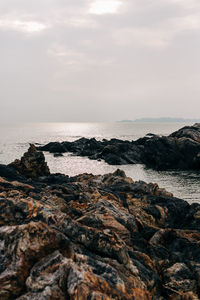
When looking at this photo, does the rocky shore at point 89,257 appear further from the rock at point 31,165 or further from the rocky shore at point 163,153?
the rocky shore at point 163,153

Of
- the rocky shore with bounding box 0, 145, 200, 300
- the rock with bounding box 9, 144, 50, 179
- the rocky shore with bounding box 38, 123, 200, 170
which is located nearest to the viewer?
the rocky shore with bounding box 0, 145, 200, 300

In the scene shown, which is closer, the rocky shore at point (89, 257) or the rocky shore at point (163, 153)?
the rocky shore at point (89, 257)

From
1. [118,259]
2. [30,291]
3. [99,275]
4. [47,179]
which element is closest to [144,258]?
[118,259]

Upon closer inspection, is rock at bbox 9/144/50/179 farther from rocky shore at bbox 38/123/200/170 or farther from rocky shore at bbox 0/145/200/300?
rocky shore at bbox 38/123/200/170

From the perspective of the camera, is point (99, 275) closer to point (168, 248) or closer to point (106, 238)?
point (106, 238)

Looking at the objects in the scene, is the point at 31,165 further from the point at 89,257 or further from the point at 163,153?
the point at 163,153

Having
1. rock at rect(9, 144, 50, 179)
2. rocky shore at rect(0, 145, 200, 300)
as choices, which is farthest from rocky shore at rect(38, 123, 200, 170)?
rocky shore at rect(0, 145, 200, 300)

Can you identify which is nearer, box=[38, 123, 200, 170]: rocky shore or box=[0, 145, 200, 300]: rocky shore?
box=[0, 145, 200, 300]: rocky shore

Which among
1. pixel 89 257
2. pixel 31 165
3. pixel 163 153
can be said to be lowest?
pixel 163 153

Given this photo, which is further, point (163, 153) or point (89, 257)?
point (163, 153)

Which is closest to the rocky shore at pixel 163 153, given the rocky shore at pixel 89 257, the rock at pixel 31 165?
the rock at pixel 31 165

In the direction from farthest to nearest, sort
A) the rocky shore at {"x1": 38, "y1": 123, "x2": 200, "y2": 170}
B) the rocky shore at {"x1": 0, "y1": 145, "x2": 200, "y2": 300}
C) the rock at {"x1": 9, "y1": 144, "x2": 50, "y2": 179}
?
1. the rocky shore at {"x1": 38, "y1": 123, "x2": 200, "y2": 170}
2. the rock at {"x1": 9, "y1": 144, "x2": 50, "y2": 179}
3. the rocky shore at {"x1": 0, "y1": 145, "x2": 200, "y2": 300}

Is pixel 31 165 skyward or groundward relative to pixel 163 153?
skyward

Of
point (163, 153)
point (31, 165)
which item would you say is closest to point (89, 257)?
point (31, 165)
